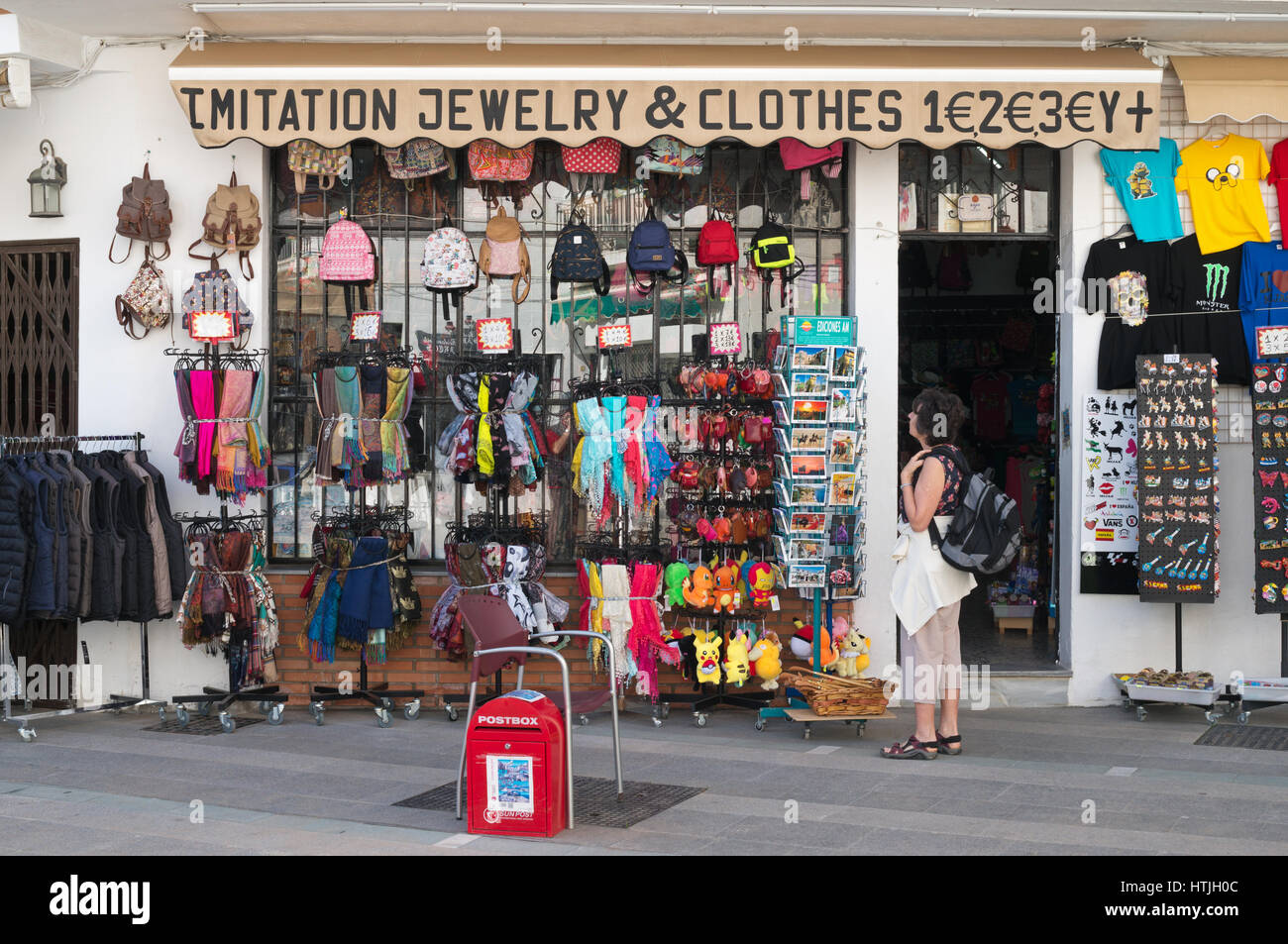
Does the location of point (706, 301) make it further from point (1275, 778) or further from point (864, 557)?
point (1275, 778)

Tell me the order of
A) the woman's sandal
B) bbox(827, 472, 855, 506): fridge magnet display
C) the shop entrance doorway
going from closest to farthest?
1. the woman's sandal
2. bbox(827, 472, 855, 506): fridge magnet display
3. the shop entrance doorway

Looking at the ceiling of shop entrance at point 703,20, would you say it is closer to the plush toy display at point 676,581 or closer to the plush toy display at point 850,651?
the plush toy display at point 676,581

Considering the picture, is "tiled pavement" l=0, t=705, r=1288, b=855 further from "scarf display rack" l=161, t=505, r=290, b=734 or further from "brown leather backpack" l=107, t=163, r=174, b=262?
"brown leather backpack" l=107, t=163, r=174, b=262

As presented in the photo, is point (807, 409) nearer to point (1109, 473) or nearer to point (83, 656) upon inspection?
point (1109, 473)

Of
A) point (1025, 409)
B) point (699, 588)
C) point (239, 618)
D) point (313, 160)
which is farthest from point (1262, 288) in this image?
point (239, 618)

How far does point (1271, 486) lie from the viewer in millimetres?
9305

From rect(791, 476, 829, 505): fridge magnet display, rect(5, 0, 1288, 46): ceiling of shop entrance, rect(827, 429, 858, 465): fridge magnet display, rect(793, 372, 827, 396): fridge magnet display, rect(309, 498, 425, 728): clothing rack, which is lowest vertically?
rect(309, 498, 425, 728): clothing rack

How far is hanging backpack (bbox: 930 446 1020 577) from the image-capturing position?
25.2ft

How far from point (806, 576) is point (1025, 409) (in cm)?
486

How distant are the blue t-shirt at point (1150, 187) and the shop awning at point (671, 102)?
0.74 m

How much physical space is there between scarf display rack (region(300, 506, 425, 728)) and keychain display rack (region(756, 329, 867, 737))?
2474 millimetres

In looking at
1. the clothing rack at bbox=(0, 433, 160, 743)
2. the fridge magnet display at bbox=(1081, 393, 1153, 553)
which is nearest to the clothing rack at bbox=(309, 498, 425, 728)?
the clothing rack at bbox=(0, 433, 160, 743)

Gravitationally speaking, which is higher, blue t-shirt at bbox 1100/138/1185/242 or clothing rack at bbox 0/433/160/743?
blue t-shirt at bbox 1100/138/1185/242

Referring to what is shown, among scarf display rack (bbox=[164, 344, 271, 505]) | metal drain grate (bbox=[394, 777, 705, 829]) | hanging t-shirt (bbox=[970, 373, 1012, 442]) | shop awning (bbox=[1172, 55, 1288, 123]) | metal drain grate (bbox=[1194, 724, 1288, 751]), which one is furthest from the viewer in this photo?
hanging t-shirt (bbox=[970, 373, 1012, 442])
